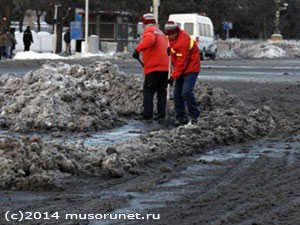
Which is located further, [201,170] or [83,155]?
[201,170]

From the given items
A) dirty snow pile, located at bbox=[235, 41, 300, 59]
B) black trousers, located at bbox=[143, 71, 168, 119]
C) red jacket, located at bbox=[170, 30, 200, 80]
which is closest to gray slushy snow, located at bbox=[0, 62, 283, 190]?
black trousers, located at bbox=[143, 71, 168, 119]

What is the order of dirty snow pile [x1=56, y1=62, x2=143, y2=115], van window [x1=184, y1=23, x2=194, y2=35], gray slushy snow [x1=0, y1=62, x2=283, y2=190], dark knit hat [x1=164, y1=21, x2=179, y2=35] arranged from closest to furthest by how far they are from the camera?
gray slushy snow [x1=0, y1=62, x2=283, y2=190] < dark knit hat [x1=164, y1=21, x2=179, y2=35] < dirty snow pile [x1=56, y1=62, x2=143, y2=115] < van window [x1=184, y1=23, x2=194, y2=35]

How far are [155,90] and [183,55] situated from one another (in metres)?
1.25

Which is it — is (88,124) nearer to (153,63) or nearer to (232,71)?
(153,63)

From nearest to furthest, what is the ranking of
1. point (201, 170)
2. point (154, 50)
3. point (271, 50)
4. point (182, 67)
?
point (201, 170), point (182, 67), point (154, 50), point (271, 50)

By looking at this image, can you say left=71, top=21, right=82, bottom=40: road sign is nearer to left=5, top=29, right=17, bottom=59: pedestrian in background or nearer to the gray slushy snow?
left=5, top=29, right=17, bottom=59: pedestrian in background

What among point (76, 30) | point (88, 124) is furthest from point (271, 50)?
point (88, 124)

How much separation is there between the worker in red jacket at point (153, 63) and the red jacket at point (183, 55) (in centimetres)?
57

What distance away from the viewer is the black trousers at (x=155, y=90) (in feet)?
46.7

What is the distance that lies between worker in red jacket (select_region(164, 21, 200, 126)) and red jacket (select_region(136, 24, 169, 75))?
33cm

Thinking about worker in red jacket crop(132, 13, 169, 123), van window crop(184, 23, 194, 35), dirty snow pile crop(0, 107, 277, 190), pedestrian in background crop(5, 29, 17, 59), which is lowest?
pedestrian in background crop(5, 29, 17, 59)

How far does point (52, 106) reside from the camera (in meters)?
13.3

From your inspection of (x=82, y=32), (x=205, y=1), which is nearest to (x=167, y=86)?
(x=82, y=32)

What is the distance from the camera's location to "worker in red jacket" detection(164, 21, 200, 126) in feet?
43.7
